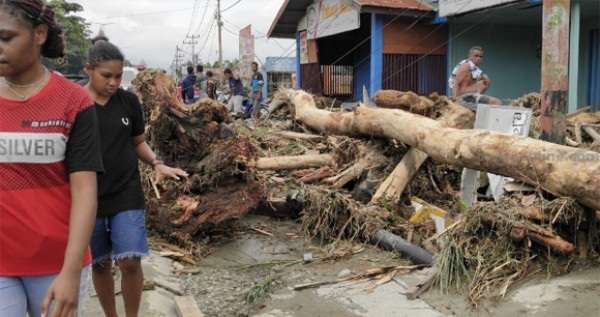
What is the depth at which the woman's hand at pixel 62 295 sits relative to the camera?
75.6 inches

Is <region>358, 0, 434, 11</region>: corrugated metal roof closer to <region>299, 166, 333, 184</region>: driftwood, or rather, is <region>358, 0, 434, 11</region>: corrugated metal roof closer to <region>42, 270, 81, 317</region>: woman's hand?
<region>299, 166, 333, 184</region>: driftwood

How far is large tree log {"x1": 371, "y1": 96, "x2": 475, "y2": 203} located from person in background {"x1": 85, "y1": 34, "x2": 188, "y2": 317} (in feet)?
11.1

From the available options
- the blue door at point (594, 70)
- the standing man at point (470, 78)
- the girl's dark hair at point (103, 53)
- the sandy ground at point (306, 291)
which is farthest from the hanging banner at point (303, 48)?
the girl's dark hair at point (103, 53)

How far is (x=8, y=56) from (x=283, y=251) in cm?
448

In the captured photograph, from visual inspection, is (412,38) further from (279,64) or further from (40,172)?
(279,64)

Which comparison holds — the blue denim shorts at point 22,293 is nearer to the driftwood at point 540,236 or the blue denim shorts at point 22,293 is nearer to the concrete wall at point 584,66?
the driftwood at point 540,236

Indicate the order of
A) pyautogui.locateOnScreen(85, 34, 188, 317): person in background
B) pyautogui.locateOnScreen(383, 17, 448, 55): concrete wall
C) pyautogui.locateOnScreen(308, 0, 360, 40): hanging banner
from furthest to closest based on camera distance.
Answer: pyautogui.locateOnScreen(308, 0, 360, 40): hanging banner, pyautogui.locateOnScreen(383, 17, 448, 55): concrete wall, pyautogui.locateOnScreen(85, 34, 188, 317): person in background

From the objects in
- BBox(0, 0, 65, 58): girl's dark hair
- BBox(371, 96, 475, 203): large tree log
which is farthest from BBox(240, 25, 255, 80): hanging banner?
BBox(0, 0, 65, 58): girl's dark hair

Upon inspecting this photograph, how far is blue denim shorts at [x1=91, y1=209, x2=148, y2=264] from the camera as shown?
11.0 ft

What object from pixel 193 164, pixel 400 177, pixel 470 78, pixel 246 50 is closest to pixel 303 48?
pixel 246 50

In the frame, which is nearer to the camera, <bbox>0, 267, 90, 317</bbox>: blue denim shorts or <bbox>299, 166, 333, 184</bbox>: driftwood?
<bbox>0, 267, 90, 317</bbox>: blue denim shorts

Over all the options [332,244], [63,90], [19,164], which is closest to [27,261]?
[19,164]

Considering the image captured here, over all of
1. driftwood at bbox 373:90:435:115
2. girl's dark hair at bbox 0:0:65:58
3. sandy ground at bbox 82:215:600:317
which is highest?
girl's dark hair at bbox 0:0:65:58

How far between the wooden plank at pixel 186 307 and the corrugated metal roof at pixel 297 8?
10290 millimetres
